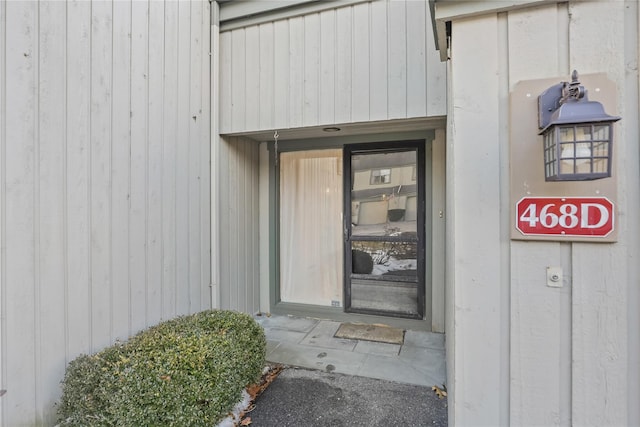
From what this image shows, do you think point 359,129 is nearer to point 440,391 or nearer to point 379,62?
point 379,62

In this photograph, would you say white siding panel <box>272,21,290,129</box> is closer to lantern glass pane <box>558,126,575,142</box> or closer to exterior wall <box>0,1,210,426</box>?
exterior wall <box>0,1,210,426</box>

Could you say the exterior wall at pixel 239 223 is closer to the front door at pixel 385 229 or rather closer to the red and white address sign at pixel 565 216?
the front door at pixel 385 229

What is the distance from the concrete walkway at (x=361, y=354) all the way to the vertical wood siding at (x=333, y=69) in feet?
7.55

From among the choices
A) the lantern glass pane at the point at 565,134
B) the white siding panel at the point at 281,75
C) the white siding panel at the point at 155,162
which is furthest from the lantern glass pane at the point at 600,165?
the white siding panel at the point at 155,162

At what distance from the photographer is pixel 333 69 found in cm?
315

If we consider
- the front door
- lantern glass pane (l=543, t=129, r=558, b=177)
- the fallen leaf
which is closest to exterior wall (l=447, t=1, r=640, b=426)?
lantern glass pane (l=543, t=129, r=558, b=177)

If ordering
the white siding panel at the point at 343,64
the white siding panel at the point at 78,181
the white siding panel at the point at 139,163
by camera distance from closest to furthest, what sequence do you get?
1. the white siding panel at the point at 78,181
2. the white siding panel at the point at 139,163
3. the white siding panel at the point at 343,64

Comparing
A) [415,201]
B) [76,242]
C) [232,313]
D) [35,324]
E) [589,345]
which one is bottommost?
[232,313]

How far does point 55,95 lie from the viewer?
204 centimetres

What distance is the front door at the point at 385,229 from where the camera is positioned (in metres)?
3.82

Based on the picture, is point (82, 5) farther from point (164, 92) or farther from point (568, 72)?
point (568, 72)

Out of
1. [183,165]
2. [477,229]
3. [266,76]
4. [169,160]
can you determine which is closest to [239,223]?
[183,165]

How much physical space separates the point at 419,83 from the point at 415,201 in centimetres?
140

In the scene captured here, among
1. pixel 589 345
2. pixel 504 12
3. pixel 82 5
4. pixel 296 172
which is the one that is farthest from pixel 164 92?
pixel 589 345
